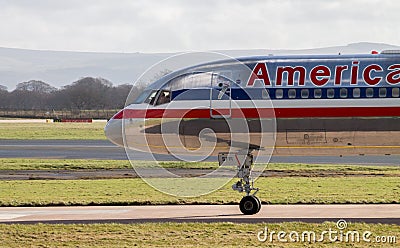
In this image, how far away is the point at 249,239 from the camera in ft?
55.5

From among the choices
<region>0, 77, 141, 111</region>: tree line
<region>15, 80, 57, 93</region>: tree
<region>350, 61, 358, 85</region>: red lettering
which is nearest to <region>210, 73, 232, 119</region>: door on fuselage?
<region>350, 61, 358, 85</region>: red lettering

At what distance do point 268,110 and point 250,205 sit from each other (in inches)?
104

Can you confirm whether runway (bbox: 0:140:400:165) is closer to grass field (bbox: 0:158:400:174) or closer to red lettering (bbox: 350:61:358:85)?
grass field (bbox: 0:158:400:174)

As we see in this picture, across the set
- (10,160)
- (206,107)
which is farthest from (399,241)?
(10,160)

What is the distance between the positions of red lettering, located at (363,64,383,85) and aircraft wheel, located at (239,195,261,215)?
4345mm

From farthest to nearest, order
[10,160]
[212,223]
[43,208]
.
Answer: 1. [10,160]
2. [43,208]
3. [212,223]

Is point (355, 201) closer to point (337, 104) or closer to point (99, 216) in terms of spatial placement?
point (337, 104)

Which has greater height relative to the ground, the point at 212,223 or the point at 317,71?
the point at 317,71

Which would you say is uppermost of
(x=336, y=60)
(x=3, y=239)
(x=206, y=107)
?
(x=336, y=60)

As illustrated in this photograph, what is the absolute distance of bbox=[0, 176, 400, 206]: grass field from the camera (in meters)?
23.8

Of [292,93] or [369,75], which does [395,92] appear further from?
[292,93]

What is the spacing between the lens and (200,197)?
82.4 ft

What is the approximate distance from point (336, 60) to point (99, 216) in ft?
25.0

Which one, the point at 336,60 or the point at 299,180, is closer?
the point at 336,60
